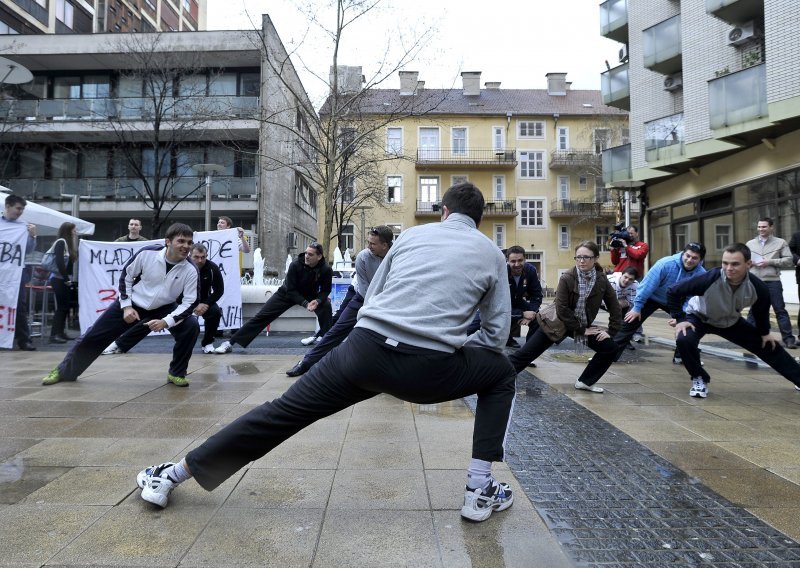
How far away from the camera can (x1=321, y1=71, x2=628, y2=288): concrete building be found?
148ft

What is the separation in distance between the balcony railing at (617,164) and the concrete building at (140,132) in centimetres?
1330

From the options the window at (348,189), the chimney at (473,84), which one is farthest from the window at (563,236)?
the window at (348,189)

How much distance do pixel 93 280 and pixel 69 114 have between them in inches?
803

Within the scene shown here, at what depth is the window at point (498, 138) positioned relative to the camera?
1825 inches

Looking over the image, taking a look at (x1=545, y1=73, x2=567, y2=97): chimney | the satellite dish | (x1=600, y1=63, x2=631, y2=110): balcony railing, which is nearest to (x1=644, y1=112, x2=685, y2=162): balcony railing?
(x1=600, y1=63, x2=631, y2=110): balcony railing

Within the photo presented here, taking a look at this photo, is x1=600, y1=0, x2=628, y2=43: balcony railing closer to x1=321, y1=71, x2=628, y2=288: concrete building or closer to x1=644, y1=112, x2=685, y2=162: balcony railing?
x1=644, y1=112, x2=685, y2=162: balcony railing

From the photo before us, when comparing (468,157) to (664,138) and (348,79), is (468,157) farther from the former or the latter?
(348,79)

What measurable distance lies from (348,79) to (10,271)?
10.6 meters

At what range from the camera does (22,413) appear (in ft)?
15.5

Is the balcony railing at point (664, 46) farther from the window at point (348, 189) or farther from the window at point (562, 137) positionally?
the window at point (562, 137)

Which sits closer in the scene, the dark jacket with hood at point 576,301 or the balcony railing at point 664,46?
the dark jacket with hood at point 576,301

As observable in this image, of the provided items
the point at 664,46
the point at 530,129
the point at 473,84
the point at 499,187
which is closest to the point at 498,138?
the point at 530,129

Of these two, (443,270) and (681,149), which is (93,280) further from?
(681,149)

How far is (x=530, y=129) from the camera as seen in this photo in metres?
46.8
